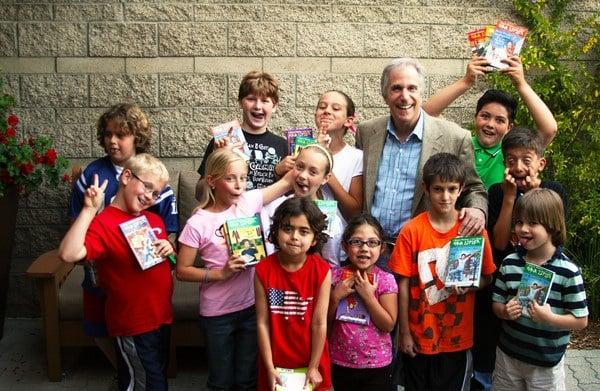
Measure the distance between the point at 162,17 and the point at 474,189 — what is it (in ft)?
10.3

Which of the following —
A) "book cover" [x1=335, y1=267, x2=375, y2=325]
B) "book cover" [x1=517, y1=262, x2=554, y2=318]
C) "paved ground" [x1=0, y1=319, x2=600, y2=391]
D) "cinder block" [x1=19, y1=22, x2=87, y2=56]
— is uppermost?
"cinder block" [x1=19, y1=22, x2=87, y2=56]

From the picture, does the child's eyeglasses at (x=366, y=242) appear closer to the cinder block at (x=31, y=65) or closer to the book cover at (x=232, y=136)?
the book cover at (x=232, y=136)

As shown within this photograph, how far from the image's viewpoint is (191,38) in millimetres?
5711

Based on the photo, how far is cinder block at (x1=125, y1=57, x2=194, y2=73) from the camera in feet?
18.8

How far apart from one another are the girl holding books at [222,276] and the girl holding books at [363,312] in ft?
1.51

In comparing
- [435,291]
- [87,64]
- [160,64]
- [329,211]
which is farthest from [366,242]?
[87,64]

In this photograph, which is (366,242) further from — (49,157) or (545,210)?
(49,157)

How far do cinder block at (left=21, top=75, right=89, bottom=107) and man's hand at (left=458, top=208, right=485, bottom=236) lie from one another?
3509 millimetres

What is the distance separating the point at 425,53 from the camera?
5.93 metres

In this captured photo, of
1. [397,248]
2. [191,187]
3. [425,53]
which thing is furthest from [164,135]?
[397,248]

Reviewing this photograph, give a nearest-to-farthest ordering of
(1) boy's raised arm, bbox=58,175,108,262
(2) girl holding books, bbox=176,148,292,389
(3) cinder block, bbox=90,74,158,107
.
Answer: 1. (1) boy's raised arm, bbox=58,175,108,262
2. (2) girl holding books, bbox=176,148,292,389
3. (3) cinder block, bbox=90,74,158,107

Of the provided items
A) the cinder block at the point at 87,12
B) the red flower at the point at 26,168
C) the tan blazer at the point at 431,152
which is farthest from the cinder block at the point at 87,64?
the tan blazer at the point at 431,152

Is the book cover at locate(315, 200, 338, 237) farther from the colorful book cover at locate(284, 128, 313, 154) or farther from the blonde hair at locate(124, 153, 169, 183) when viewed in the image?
the blonde hair at locate(124, 153, 169, 183)

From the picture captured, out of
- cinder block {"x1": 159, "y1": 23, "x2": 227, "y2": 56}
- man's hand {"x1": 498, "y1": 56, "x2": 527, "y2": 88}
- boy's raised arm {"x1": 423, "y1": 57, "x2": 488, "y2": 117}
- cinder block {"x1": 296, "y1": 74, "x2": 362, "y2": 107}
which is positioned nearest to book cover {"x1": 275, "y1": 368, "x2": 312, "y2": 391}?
boy's raised arm {"x1": 423, "y1": 57, "x2": 488, "y2": 117}
